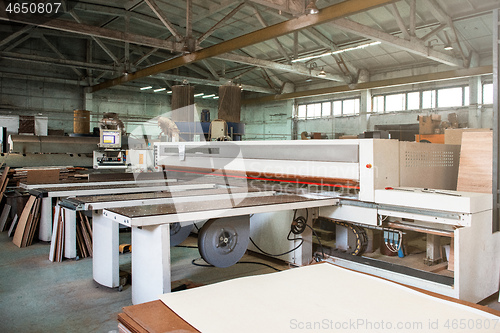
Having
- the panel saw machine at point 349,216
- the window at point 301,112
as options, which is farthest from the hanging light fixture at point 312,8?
the window at point 301,112

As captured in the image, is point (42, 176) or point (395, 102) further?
point (395, 102)

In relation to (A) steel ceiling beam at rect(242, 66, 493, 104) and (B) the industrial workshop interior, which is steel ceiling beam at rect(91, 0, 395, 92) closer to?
(B) the industrial workshop interior

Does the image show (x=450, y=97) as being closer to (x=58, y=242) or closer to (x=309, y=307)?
(x=58, y=242)

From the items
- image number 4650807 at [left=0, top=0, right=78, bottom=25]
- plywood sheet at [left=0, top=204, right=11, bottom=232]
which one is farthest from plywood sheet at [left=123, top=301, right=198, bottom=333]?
image number 4650807 at [left=0, top=0, right=78, bottom=25]

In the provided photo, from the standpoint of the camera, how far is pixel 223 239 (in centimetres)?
224

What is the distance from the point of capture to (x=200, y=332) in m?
0.91

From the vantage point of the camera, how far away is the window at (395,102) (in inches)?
399

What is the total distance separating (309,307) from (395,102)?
10.3 m

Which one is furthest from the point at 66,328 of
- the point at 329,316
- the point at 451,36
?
the point at 451,36

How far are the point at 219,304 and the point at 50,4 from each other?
23.8 ft

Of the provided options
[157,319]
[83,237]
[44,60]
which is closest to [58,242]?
[83,237]

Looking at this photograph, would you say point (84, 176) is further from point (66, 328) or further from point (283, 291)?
point (283, 291)
